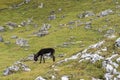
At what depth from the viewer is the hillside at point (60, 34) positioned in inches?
1406

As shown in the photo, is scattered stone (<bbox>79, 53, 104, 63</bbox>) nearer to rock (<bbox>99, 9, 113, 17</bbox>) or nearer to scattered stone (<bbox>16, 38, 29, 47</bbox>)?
scattered stone (<bbox>16, 38, 29, 47</bbox>)

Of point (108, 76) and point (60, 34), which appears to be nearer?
point (108, 76)

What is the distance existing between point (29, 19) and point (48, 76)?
88.8m

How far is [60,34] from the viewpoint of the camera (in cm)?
9181

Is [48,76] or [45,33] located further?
[45,33]

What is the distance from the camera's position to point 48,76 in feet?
110

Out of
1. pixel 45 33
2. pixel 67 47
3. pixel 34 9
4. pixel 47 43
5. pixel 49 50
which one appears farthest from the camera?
pixel 34 9

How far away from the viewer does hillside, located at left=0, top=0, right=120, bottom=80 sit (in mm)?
35719

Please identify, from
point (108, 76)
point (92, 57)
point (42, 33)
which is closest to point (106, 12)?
point (42, 33)

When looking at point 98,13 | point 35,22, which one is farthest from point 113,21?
point 35,22

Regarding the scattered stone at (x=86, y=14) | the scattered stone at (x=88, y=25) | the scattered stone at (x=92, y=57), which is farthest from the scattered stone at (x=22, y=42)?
the scattered stone at (x=92, y=57)

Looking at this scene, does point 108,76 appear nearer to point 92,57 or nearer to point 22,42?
point 92,57

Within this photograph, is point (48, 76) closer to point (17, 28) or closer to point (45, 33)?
point (45, 33)

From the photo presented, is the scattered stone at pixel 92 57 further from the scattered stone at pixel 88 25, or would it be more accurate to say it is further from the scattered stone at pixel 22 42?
the scattered stone at pixel 88 25
